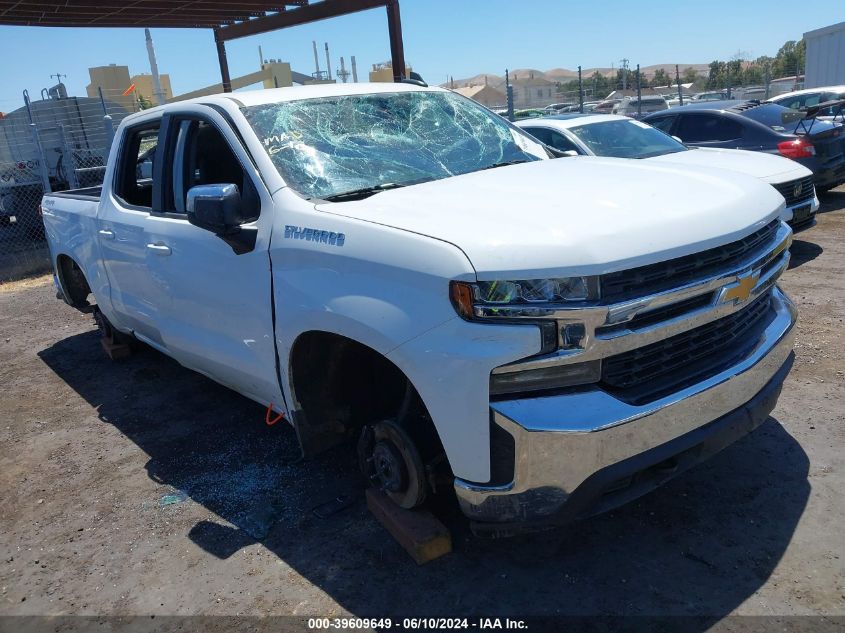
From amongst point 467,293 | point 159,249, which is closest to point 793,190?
point 467,293

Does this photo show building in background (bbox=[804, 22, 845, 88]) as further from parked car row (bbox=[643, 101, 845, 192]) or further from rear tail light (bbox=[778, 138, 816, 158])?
rear tail light (bbox=[778, 138, 816, 158])

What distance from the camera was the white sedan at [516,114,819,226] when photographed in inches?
271

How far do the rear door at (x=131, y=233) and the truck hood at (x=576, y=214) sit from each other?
185 centimetres

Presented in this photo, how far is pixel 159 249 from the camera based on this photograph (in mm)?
4020

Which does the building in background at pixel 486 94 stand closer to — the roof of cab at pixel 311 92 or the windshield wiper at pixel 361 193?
the roof of cab at pixel 311 92

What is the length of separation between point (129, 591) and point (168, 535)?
1.35 ft

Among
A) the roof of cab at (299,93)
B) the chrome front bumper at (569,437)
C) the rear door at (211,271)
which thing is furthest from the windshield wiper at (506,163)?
the chrome front bumper at (569,437)

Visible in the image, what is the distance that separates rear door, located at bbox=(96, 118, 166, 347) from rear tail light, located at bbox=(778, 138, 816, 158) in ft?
24.9

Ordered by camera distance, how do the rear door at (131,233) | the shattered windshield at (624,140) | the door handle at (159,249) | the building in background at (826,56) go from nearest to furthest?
the door handle at (159,249) < the rear door at (131,233) < the shattered windshield at (624,140) < the building in background at (826,56)

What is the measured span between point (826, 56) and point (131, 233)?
1044 inches

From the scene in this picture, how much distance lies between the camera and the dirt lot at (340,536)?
2743 millimetres

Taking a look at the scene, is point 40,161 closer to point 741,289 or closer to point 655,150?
point 655,150

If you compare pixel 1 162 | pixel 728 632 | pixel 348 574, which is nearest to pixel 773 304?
pixel 728 632

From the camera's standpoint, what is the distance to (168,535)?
3.45m
